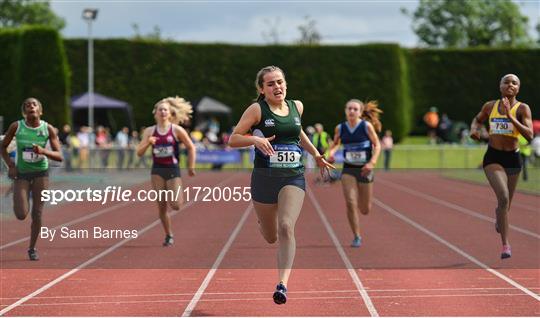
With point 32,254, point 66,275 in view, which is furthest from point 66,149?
point 66,275

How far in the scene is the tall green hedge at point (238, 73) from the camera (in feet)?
Answer: 160

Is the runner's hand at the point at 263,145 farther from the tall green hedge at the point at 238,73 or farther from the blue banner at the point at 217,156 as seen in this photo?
the tall green hedge at the point at 238,73

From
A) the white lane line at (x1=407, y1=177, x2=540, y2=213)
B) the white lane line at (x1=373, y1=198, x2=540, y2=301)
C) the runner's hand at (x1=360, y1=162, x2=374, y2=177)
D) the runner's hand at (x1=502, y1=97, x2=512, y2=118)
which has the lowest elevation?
the white lane line at (x1=407, y1=177, x2=540, y2=213)

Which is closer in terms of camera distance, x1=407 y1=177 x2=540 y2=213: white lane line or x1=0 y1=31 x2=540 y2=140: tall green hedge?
x1=407 y1=177 x2=540 y2=213: white lane line

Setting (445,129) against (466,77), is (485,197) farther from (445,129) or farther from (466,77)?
(466,77)

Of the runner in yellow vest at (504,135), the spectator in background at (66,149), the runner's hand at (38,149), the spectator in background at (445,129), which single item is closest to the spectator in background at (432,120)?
the spectator in background at (445,129)

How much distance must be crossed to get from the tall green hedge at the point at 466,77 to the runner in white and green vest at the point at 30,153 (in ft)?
140

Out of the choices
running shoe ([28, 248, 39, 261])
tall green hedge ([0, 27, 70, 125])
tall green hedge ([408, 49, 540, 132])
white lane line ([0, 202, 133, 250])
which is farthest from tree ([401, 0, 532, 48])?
running shoe ([28, 248, 39, 261])

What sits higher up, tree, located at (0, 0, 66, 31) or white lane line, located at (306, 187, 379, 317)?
tree, located at (0, 0, 66, 31)

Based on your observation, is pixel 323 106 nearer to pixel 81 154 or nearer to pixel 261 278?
pixel 81 154

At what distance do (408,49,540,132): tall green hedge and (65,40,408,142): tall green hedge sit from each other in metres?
2.73

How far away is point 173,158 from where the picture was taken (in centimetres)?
1283

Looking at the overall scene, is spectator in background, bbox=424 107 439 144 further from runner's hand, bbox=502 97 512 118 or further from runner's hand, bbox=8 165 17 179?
runner's hand, bbox=502 97 512 118

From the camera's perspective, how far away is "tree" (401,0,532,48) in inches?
2232
